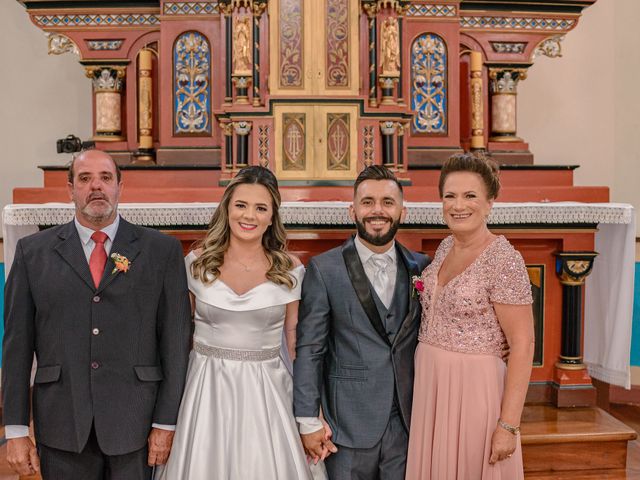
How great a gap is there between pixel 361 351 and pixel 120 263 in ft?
2.95

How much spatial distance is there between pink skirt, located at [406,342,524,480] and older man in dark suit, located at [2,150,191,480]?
0.89m

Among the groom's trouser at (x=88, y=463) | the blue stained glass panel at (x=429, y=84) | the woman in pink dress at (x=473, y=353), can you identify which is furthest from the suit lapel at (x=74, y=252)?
the blue stained glass panel at (x=429, y=84)

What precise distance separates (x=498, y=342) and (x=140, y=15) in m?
3.91

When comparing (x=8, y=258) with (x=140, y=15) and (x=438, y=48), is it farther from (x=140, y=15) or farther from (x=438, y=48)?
(x=438, y=48)

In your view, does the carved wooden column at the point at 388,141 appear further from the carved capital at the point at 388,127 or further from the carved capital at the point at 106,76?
the carved capital at the point at 106,76

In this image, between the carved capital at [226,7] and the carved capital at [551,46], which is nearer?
the carved capital at [226,7]

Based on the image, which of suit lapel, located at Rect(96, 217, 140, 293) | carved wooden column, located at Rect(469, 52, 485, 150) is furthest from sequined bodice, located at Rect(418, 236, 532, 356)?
carved wooden column, located at Rect(469, 52, 485, 150)

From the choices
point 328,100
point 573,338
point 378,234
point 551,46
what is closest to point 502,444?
point 378,234

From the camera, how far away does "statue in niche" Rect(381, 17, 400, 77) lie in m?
4.45

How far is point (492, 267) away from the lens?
2.42 meters

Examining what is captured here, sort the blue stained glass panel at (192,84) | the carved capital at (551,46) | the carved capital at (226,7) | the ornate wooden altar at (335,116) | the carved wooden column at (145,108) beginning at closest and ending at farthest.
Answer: the ornate wooden altar at (335,116) < the carved capital at (226,7) < the blue stained glass panel at (192,84) < the carved wooden column at (145,108) < the carved capital at (551,46)

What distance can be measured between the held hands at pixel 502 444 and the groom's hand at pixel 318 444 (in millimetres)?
556

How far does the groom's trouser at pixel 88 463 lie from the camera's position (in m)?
2.37

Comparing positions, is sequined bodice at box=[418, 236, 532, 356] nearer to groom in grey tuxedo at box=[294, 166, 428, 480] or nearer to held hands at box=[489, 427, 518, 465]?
groom in grey tuxedo at box=[294, 166, 428, 480]
